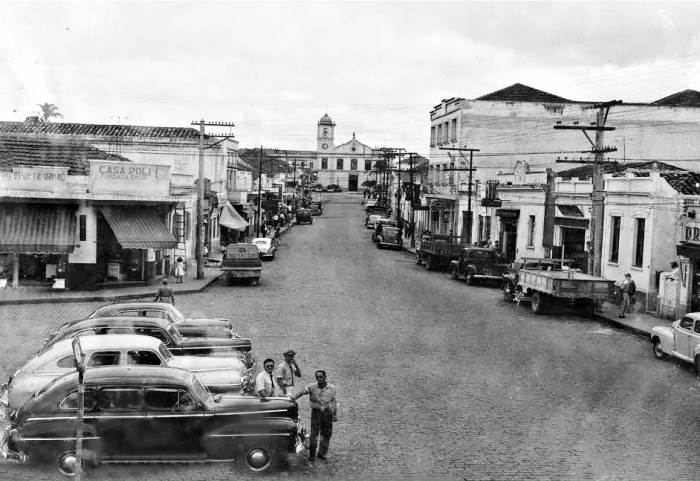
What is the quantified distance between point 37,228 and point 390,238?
2966cm

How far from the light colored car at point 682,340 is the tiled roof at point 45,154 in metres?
20.7

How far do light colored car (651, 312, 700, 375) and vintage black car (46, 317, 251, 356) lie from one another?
9595 mm

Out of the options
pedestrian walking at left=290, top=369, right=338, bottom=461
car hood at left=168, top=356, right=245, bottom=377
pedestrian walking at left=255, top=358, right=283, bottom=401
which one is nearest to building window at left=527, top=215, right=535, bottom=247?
car hood at left=168, top=356, right=245, bottom=377

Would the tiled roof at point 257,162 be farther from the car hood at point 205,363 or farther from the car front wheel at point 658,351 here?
the car hood at point 205,363

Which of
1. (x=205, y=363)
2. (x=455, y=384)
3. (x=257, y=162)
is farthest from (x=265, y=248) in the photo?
(x=257, y=162)

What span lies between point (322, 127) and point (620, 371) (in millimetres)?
151283

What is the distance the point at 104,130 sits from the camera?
48.7 metres

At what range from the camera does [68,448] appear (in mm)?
10383

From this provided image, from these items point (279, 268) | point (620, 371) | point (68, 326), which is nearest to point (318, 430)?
point (68, 326)

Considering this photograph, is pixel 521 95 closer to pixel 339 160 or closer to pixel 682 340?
pixel 682 340

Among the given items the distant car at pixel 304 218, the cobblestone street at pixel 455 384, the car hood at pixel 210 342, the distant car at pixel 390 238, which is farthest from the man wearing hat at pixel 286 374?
the distant car at pixel 304 218

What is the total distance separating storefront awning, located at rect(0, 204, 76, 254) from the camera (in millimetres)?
27406

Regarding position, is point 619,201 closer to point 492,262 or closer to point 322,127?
point 492,262

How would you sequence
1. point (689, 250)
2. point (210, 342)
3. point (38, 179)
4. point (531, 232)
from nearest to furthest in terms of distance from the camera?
point (210, 342)
point (689, 250)
point (38, 179)
point (531, 232)
